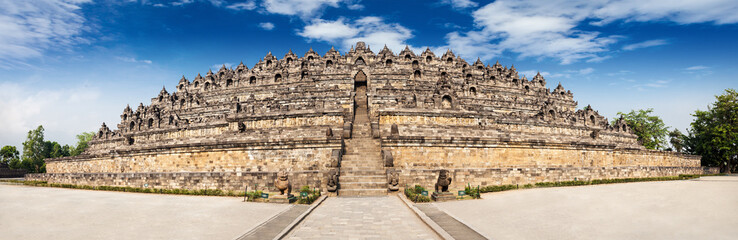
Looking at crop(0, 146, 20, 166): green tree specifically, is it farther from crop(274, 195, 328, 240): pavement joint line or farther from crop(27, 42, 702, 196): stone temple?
crop(274, 195, 328, 240): pavement joint line

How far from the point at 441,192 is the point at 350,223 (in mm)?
7268

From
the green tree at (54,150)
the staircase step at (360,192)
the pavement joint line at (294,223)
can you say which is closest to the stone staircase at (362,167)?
the staircase step at (360,192)

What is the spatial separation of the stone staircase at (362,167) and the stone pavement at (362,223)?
3.11 meters

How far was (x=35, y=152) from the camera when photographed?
65.1 meters

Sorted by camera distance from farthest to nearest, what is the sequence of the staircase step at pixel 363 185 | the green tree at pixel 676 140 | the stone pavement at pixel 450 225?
the green tree at pixel 676 140
the staircase step at pixel 363 185
the stone pavement at pixel 450 225

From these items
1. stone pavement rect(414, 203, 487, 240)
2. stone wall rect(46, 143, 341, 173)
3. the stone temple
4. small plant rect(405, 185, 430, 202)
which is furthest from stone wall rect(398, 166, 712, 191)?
stone wall rect(46, 143, 341, 173)

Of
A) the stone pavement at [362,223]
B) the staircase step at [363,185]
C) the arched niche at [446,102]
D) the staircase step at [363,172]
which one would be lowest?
the stone pavement at [362,223]

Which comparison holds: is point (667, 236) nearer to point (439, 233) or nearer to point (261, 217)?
point (439, 233)

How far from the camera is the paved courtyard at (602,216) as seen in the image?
979cm

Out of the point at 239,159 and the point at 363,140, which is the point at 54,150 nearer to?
the point at 239,159

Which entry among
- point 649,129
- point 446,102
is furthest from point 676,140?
A: point 446,102

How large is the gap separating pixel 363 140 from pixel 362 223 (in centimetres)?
1391

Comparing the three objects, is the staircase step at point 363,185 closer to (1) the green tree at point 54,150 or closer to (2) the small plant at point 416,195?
(2) the small plant at point 416,195

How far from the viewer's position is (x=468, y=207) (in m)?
A: 15.2
